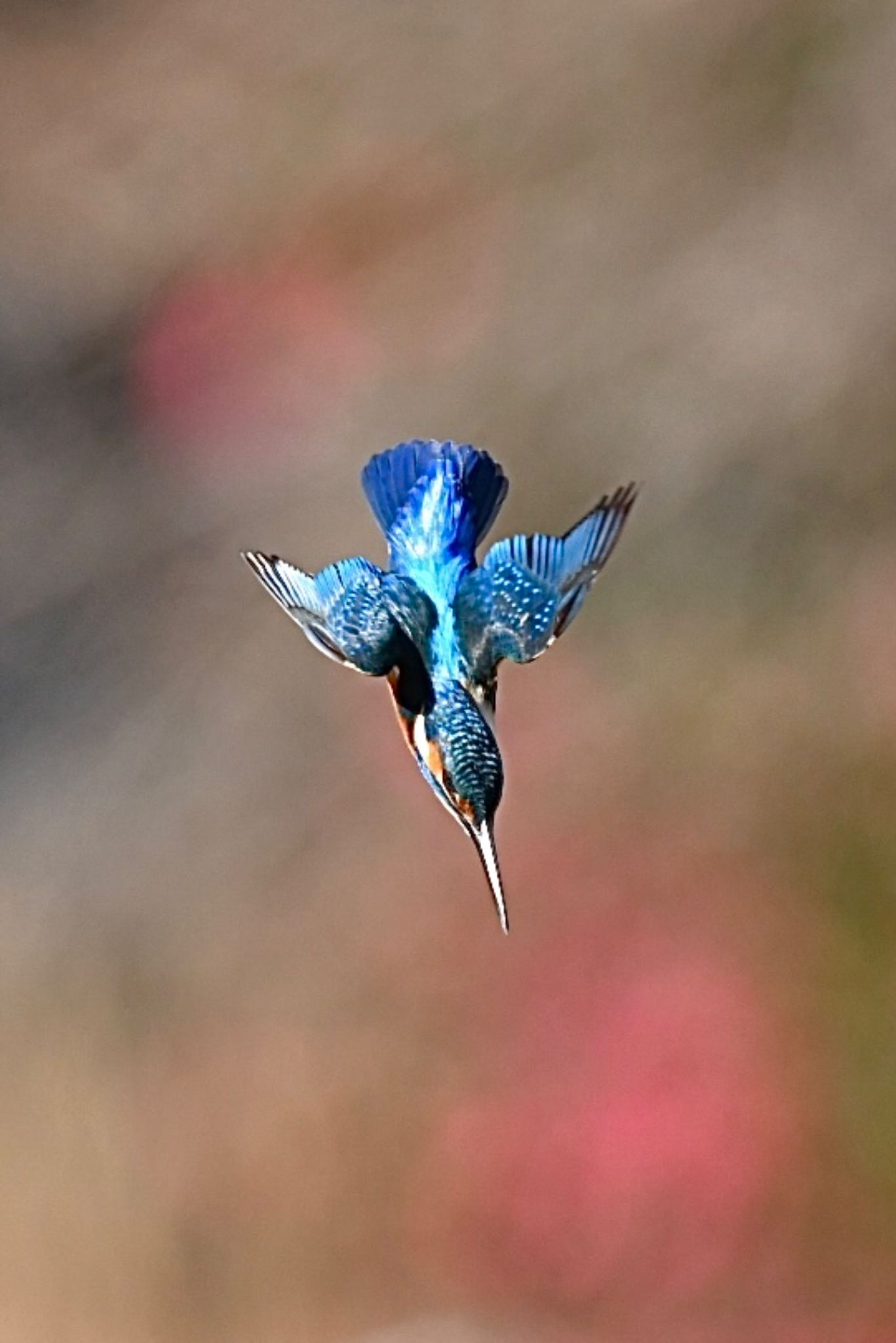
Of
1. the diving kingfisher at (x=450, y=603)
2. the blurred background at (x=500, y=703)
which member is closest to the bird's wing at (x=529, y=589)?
the diving kingfisher at (x=450, y=603)

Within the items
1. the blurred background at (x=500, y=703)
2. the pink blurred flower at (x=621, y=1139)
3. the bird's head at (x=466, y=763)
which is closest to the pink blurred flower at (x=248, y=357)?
the blurred background at (x=500, y=703)

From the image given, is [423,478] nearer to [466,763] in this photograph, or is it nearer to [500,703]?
[466,763]

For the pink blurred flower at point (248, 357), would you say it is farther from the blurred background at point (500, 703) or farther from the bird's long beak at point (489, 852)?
the bird's long beak at point (489, 852)

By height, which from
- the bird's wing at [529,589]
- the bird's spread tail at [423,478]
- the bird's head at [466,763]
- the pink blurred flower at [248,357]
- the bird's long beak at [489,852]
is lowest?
the bird's long beak at [489,852]

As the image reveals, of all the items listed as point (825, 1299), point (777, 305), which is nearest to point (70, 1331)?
point (825, 1299)

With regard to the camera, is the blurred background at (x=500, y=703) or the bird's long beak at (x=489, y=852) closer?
the bird's long beak at (x=489, y=852)

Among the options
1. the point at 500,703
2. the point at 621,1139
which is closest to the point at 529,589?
the point at 500,703

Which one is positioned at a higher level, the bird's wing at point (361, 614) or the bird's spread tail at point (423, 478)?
the bird's spread tail at point (423, 478)

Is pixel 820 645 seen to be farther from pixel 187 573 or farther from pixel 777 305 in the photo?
pixel 187 573
